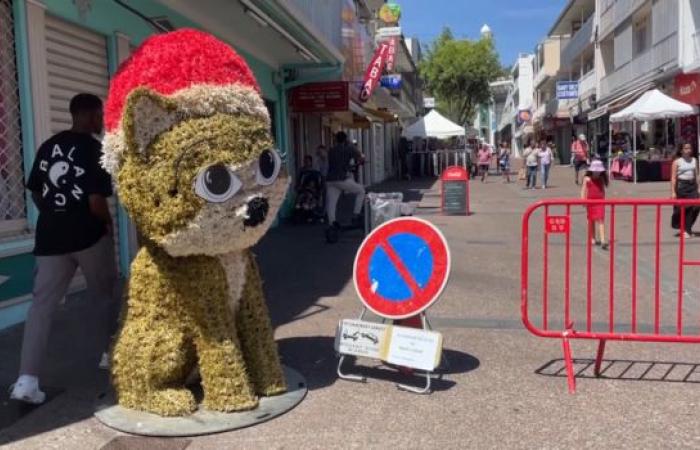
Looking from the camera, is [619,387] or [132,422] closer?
[132,422]

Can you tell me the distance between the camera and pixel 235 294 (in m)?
4.41

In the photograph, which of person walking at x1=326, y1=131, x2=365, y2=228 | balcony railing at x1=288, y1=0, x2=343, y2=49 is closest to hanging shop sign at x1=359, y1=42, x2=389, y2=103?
balcony railing at x1=288, y1=0, x2=343, y2=49

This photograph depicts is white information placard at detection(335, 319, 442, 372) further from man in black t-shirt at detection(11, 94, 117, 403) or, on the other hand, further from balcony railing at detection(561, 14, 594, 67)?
balcony railing at detection(561, 14, 594, 67)

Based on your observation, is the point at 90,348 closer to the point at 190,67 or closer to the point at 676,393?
the point at 190,67

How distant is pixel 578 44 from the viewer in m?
42.5

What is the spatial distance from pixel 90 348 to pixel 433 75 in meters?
56.1

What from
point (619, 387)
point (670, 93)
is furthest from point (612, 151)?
point (619, 387)

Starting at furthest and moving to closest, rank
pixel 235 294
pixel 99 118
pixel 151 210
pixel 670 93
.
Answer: pixel 670 93 → pixel 99 118 → pixel 235 294 → pixel 151 210

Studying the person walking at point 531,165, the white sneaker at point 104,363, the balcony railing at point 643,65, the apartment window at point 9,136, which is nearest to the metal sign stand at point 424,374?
the white sneaker at point 104,363

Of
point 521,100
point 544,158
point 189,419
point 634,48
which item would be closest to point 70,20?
point 189,419

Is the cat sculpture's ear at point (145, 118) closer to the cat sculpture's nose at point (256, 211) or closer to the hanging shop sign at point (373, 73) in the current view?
the cat sculpture's nose at point (256, 211)

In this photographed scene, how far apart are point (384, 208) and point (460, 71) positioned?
49788 millimetres

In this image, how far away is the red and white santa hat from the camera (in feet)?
12.8

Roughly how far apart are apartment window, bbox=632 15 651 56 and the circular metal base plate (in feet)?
96.6
